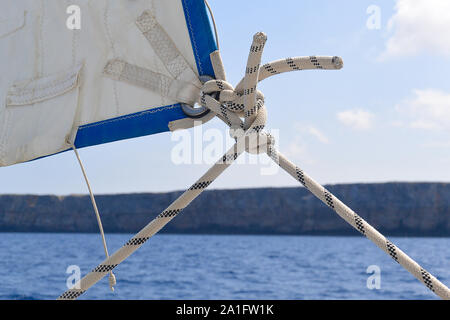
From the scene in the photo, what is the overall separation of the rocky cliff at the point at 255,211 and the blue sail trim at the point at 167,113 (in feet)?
117

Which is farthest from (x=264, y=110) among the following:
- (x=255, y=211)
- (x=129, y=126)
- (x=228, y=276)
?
(x=255, y=211)

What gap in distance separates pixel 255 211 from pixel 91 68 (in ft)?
129

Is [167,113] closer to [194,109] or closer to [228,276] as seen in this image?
[194,109]

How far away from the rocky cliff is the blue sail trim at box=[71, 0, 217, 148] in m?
35.6

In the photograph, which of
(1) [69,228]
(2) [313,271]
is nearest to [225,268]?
(2) [313,271]

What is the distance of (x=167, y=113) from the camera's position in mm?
1550

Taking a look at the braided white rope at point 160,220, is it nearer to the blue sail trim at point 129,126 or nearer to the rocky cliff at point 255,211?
the blue sail trim at point 129,126

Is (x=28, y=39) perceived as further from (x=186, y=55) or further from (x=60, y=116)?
(x=186, y=55)

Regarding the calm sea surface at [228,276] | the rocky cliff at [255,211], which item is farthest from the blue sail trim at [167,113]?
the rocky cliff at [255,211]

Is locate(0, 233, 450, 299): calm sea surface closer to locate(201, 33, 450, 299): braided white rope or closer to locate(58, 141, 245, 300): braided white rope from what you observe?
locate(58, 141, 245, 300): braided white rope

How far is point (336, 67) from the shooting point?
1396 mm

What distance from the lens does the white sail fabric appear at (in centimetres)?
154

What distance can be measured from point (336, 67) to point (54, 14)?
0.93m

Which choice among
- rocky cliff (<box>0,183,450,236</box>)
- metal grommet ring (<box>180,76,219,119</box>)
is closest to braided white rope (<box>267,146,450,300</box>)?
metal grommet ring (<box>180,76,219,119</box>)
